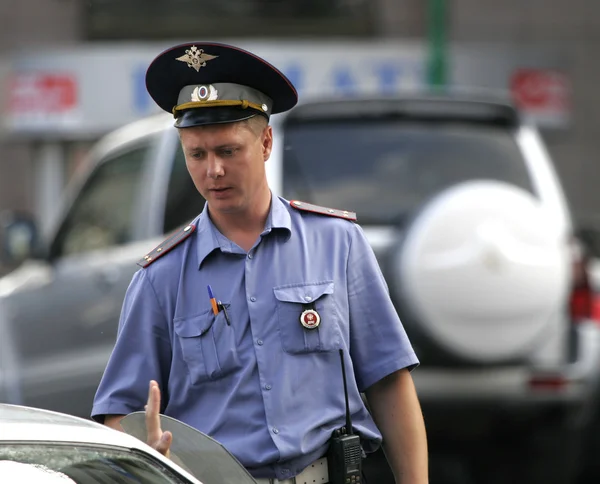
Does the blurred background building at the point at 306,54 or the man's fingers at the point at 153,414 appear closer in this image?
the man's fingers at the point at 153,414

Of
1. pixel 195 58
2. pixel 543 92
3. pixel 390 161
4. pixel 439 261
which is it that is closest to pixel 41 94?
pixel 543 92

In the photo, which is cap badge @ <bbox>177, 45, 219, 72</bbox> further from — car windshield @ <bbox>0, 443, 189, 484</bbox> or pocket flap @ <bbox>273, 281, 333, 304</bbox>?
car windshield @ <bbox>0, 443, 189, 484</bbox>

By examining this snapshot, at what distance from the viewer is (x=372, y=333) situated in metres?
2.83

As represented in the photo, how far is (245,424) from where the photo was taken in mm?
2705

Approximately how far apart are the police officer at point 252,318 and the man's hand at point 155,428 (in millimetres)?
211

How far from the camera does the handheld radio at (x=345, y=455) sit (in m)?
2.71

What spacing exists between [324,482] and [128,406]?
45 cm

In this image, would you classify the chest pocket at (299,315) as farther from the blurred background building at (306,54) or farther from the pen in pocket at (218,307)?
the blurred background building at (306,54)

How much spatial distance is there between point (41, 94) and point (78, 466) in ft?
52.2

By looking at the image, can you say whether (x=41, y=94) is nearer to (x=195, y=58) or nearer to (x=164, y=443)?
(x=195, y=58)

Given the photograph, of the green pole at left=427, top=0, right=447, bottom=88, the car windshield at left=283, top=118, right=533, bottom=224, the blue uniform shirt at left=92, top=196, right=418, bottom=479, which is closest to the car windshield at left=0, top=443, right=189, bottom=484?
the blue uniform shirt at left=92, top=196, right=418, bottom=479

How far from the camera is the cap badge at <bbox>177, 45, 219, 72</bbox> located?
2.81 m

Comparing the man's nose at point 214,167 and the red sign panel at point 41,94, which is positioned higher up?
the red sign panel at point 41,94

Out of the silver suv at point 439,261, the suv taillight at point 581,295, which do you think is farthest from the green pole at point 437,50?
the suv taillight at point 581,295
